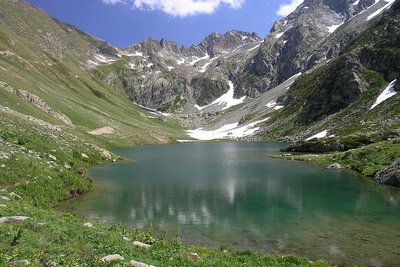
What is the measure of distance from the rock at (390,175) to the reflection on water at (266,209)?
2.47 m

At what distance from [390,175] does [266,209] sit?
82.8ft

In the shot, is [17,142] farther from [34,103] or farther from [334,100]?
[334,100]

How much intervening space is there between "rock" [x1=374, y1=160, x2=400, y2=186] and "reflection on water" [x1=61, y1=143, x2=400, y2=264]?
247 cm

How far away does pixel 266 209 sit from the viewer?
40031 millimetres

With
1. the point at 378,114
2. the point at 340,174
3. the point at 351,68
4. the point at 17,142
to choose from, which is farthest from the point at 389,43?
the point at 17,142

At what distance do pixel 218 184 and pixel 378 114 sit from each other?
336 feet

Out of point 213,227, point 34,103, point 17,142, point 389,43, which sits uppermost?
point 389,43

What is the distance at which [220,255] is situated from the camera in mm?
22547

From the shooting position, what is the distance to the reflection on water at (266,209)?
28078 millimetres

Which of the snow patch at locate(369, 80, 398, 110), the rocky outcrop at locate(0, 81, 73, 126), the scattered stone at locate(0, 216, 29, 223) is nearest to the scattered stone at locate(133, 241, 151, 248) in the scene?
the scattered stone at locate(0, 216, 29, 223)

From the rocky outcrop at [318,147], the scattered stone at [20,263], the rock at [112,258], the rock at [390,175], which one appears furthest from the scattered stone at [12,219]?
the rocky outcrop at [318,147]

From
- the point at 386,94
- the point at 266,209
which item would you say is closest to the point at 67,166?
the point at 266,209

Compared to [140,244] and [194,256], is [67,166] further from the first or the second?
[194,256]

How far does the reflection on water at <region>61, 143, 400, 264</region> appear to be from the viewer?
92.1ft
